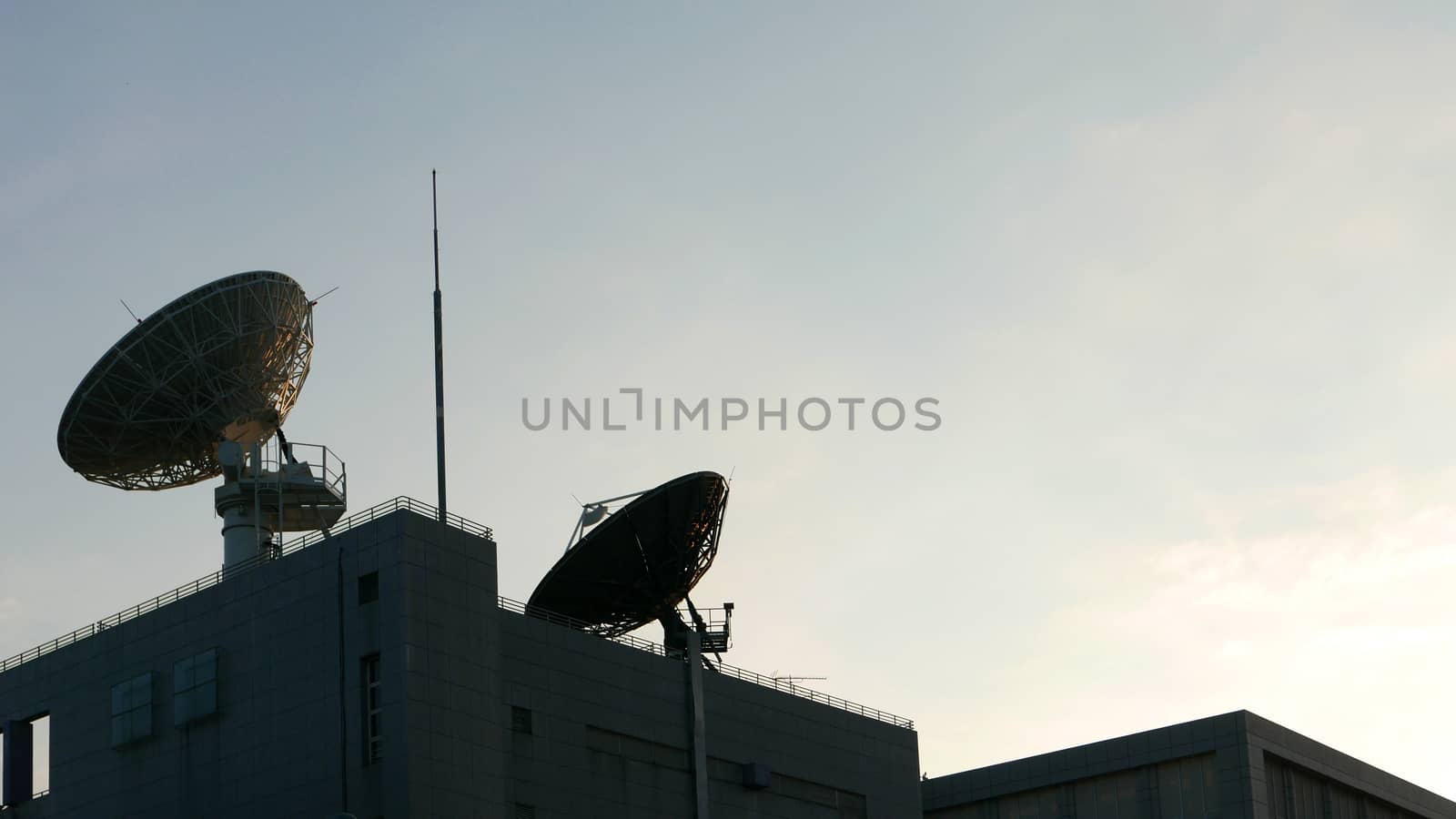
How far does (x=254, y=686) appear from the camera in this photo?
2650 inches

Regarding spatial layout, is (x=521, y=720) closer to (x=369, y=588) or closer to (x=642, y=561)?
(x=369, y=588)

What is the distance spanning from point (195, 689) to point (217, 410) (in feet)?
47.1

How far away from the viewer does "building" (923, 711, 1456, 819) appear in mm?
91312

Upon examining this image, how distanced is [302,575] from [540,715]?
10074 mm

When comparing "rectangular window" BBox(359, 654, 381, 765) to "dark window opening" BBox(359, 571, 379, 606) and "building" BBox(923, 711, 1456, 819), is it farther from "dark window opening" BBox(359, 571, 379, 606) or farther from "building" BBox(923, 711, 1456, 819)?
"building" BBox(923, 711, 1456, 819)

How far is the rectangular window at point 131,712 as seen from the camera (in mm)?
70812

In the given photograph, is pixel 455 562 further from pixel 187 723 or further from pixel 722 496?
pixel 722 496

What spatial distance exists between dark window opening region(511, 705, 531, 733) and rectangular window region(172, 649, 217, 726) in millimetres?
10811

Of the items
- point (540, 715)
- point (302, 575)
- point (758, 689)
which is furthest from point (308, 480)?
point (758, 689)

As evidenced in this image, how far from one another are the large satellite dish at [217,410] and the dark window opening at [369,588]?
1010 centimetres

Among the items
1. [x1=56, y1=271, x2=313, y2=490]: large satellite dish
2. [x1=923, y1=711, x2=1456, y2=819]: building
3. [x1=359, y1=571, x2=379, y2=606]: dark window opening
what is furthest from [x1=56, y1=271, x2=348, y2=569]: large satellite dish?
[x1=923, y1=711, x2=1456, y2=819]: building

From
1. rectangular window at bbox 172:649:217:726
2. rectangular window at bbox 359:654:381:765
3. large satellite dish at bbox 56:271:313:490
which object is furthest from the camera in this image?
large satellite dish at bbox 56:271:313:490

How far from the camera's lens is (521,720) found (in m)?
68.5

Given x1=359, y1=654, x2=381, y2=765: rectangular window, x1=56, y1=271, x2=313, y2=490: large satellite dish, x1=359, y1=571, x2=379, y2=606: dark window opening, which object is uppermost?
x1=56, y1=271, x2=313, y2=490: large satellite dish
